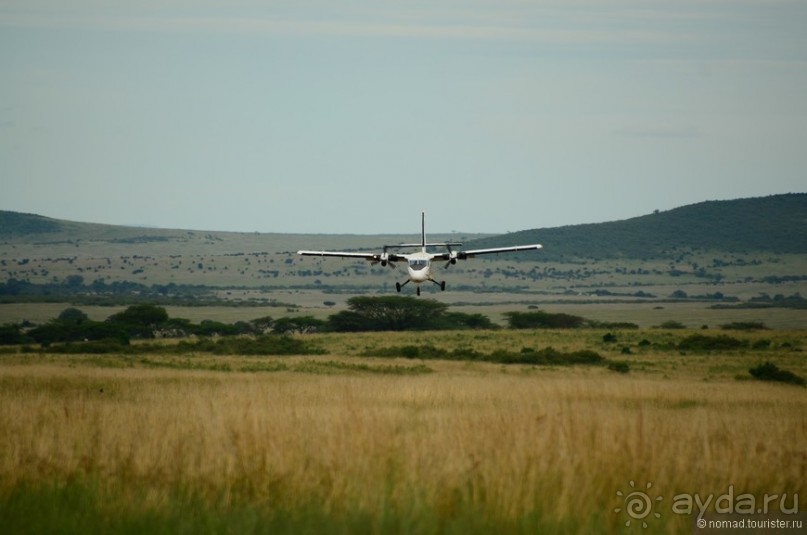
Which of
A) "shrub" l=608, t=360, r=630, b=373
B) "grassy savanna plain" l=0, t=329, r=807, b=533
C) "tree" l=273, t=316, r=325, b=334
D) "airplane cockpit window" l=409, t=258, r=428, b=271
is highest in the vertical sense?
"airplane cockpit window" l=409, t=258, r=428, b=271

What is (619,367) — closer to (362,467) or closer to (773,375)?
(773,375)

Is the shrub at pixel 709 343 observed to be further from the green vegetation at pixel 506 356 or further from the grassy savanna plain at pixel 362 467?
the grassy savanna plain at pixel 362 467

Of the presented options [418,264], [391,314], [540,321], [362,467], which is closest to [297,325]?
[391,314]

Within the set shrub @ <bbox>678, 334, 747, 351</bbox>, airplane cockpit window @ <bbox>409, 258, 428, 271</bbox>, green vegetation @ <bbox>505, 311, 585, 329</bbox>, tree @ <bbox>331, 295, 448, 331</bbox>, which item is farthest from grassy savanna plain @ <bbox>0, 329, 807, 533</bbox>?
tree @ <bbox>331, 295, 448, 331</bbox>

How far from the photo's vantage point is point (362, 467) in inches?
598

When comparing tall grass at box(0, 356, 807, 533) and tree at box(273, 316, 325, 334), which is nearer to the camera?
tall grass at box(0, 356, 807, 533)

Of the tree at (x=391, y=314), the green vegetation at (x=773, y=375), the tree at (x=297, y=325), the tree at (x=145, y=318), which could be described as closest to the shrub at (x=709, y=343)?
the green vegetation at (x=773, y=375)

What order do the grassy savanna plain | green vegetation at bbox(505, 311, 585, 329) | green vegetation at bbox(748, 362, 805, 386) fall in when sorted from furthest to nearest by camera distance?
green vegetation at bbox(505, 311, 585, 329)
green vegetation at bbox(748, 362, 805, 386)
the grassy savanna plain

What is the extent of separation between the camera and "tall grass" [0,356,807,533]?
43.9ft

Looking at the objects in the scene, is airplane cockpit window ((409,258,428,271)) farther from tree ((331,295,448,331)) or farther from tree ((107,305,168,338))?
tree ((107,305,168,338))

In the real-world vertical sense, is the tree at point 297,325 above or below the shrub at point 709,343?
below

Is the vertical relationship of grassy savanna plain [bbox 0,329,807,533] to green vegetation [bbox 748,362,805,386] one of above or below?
above

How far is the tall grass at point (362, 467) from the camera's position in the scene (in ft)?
43.9

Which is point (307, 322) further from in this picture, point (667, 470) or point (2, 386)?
point (667, 470)
